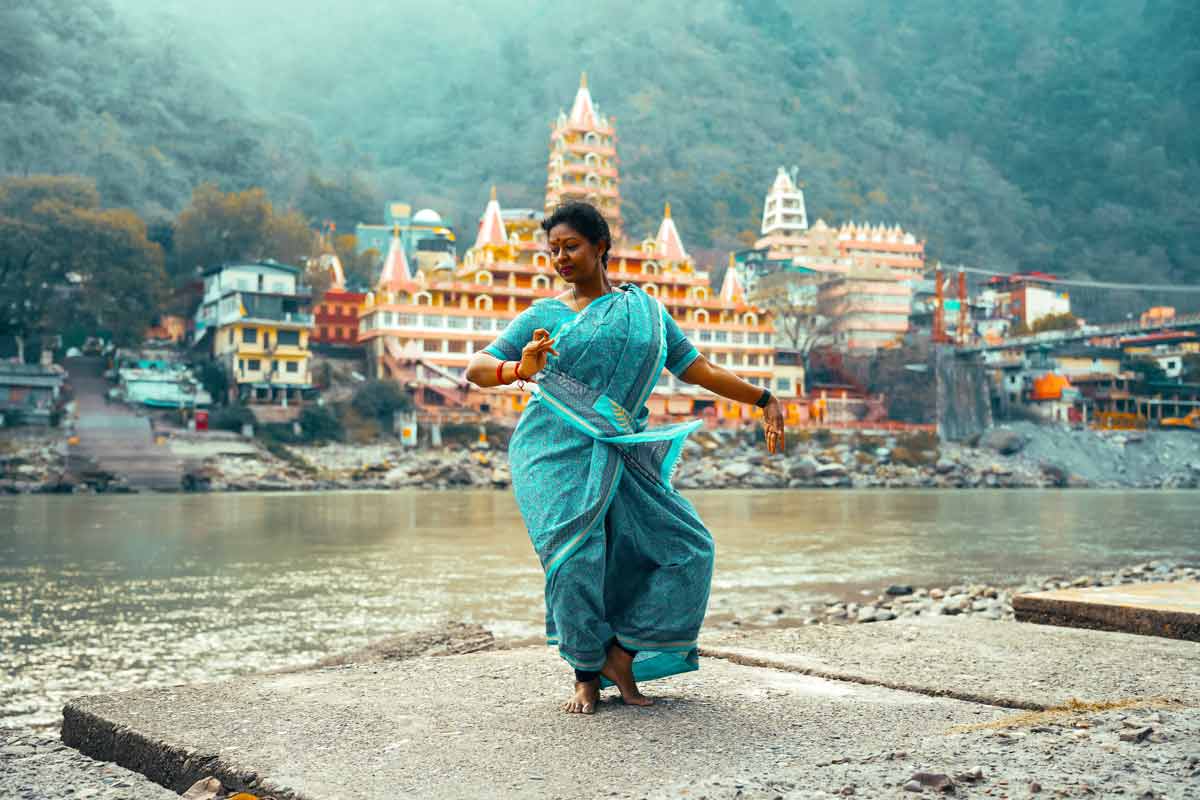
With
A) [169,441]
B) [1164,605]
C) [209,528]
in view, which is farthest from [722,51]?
[1164,605]

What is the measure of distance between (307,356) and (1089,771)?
4526cm

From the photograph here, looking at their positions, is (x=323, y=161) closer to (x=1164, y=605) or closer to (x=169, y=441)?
(x=169, y=441)

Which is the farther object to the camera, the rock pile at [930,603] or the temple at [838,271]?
the temple at [838,271]

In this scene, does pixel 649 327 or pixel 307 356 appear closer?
pixel 649 327

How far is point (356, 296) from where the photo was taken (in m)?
56.0

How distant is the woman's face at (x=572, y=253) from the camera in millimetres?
3432

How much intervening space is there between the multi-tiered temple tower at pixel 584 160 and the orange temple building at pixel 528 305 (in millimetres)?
55

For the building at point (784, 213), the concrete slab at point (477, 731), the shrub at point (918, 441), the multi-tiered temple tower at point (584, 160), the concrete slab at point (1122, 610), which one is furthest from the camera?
the building at point (784, 213)

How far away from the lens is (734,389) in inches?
139

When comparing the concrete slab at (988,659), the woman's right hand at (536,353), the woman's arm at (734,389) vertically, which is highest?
the woman's right hand at (536,353)

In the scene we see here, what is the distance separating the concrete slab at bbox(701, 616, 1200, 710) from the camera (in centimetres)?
343

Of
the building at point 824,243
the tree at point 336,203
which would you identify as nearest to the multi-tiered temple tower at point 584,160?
the building at point 824,243

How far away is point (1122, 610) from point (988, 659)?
106cm

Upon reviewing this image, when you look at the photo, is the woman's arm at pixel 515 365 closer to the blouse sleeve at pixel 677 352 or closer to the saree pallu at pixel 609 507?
the saree pallu at pixel 609 507
